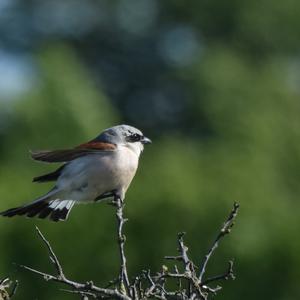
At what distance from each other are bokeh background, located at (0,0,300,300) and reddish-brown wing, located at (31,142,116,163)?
27.4ft

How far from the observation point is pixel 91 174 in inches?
283

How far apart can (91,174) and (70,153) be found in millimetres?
176

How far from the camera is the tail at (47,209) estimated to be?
288 inches

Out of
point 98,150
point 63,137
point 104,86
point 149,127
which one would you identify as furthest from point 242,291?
point 104,86

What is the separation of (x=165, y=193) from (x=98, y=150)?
12191mm

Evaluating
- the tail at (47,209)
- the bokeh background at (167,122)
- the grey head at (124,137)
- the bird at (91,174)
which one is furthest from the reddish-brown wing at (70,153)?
the bokeh background at (167,122)

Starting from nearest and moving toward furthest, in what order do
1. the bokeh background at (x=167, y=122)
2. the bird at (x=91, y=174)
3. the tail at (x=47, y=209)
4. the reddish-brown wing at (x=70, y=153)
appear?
the reddish-brown wing at (x=70, y=153) < the bird at (x=91, y=174) < the tail at (x=47, y=209) < the bokeh background at (x=167, y=122)

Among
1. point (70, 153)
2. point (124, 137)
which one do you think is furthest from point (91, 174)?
point (124, 137)

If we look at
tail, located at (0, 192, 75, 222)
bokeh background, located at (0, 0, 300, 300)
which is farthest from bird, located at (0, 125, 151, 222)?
bokeh background, located at (0, 0, 300, 300)

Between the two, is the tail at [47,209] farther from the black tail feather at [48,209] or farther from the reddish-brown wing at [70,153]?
the reddish-brown wing at [70,153]

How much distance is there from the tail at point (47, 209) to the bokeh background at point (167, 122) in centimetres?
808

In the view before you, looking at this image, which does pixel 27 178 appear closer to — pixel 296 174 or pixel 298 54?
pixel 296 174

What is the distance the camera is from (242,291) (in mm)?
18094

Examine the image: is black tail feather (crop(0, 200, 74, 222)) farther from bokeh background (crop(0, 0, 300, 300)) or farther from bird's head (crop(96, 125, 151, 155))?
bokeh background (crop(0, 0, 300, 300))
